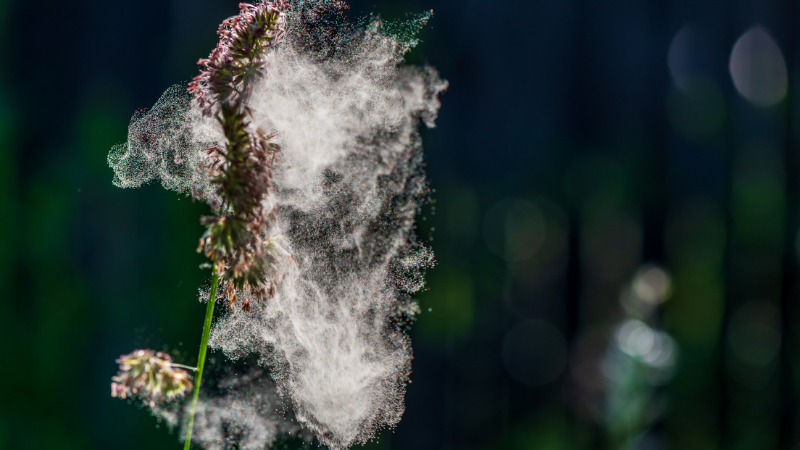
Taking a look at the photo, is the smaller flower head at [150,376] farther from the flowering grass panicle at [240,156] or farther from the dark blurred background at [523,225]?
the dark blurred background at [523,225]

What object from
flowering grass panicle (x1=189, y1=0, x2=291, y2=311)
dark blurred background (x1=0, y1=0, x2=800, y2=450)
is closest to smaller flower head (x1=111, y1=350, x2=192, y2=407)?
flowering grass panicle (x1=189, y1=0, x2=291, y2=311)

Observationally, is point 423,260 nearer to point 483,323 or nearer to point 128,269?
point 483,323

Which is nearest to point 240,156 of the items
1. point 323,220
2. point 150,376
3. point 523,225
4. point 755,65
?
point 150,376

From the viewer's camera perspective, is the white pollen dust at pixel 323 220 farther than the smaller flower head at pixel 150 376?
Yes

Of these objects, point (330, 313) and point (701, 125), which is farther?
point (701, 125)

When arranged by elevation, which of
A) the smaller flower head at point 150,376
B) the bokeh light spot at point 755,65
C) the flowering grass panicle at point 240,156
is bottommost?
the smaller flower head at point 150,376

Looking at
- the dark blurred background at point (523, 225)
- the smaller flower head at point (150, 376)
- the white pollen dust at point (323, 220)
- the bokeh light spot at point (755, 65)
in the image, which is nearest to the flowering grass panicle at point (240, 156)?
the smaller flower head at point (150, 376)

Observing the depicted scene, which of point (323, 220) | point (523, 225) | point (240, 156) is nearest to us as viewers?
point (240, 156)

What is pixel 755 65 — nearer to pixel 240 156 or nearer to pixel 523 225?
pixel 523 225

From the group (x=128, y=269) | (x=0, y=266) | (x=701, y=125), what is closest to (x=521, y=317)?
(x=701, y=125)
